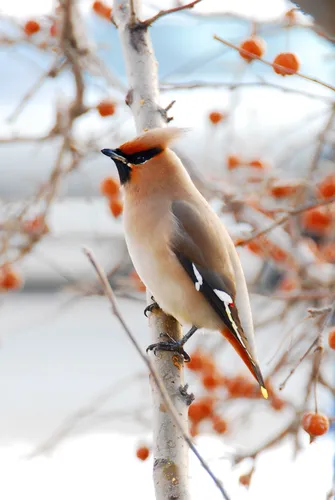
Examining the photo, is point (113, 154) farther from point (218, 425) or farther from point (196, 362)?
point (218, 425)

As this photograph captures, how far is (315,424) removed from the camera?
1798mm

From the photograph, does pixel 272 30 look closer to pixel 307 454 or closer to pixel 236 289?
pixel 236 289

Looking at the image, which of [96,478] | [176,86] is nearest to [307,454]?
[96,478]

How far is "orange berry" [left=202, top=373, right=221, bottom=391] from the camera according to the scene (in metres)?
2.91

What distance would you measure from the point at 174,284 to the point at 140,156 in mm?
352

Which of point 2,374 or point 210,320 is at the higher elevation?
point 210,320

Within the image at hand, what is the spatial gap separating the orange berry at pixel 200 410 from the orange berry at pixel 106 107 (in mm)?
1069

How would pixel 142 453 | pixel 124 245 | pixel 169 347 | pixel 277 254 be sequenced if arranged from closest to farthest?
pixel 169 347, pixel 142 453, pixel 277 254, pixel 124 245

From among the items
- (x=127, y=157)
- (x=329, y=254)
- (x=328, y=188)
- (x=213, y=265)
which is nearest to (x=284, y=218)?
(x=213, y=265)

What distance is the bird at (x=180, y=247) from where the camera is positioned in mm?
2039

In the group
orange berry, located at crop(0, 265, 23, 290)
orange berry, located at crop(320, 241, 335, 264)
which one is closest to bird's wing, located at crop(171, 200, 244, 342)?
orange berry, located at crop(0, 265, 23, 290)

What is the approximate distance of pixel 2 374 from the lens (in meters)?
5.14

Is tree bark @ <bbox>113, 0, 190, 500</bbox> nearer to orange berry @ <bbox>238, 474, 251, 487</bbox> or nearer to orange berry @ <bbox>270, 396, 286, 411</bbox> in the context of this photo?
orange berry @ <bbox>238, 474, 251, 487</bbox>

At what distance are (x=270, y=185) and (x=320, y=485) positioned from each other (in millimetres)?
1166
